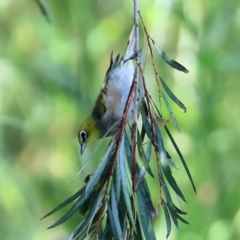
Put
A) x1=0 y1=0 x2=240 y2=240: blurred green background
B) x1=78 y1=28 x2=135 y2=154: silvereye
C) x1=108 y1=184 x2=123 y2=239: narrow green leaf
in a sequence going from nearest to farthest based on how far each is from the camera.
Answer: x1=108 y1=184 x2=123 y2=239: narrow green leaf < x1=78 y1=28 x2=135 y2=154: silvereye < x1=0 y1=0 x2=240 y2=240: blurred green background

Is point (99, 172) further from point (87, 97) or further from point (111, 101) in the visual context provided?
point (87, 97)

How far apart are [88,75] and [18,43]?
0.43 feet

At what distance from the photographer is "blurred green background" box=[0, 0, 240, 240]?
62 cm

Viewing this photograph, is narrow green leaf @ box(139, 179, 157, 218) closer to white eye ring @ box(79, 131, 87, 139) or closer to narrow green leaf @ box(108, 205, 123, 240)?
narrow green leaf @ box(108, 205, 123, 240)

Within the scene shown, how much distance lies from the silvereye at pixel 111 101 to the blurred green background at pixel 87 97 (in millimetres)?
109

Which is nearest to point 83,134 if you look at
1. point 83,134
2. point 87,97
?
point 83,134

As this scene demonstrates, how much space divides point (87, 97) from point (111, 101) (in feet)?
0.49

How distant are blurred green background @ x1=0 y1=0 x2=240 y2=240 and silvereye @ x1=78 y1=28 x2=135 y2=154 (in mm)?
109

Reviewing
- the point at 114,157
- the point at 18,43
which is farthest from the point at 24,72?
the point at 114,157

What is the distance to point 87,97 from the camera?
0.65 m

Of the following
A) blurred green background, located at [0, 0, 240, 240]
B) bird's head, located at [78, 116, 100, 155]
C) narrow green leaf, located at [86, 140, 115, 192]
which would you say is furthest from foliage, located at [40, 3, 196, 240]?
blurred green background, located at [0, 0, 240, 240]

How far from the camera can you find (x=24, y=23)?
0.62 m

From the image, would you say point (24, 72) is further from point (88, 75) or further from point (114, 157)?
point (114, 157)

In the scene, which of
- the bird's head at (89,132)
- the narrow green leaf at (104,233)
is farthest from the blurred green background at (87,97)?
the narrow green leaf at (104,233)
